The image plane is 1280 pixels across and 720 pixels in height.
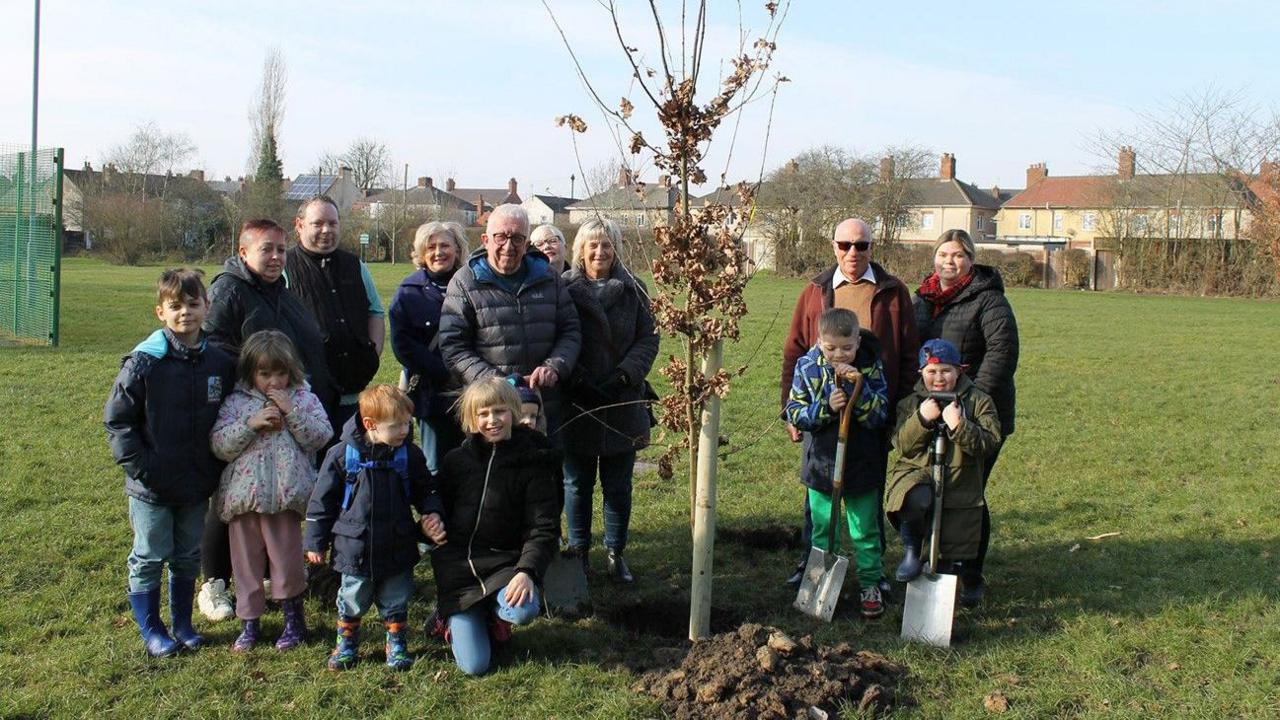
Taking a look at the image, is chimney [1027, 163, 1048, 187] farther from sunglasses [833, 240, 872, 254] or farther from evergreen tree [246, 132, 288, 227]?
sunglasses [833, 240, 872, 254]

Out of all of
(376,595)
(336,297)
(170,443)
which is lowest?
(376,595)

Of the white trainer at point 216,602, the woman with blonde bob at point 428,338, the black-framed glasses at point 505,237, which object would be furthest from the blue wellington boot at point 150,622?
the black-framed glasses at point 505,237

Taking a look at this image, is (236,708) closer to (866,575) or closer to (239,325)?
(239,325)

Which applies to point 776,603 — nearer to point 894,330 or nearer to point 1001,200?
point 894,330

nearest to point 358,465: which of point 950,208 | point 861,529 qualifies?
point 861,529

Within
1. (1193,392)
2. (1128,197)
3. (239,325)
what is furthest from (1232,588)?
(1128,197)

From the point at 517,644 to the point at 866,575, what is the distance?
1802mm

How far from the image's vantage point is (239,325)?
4949mm

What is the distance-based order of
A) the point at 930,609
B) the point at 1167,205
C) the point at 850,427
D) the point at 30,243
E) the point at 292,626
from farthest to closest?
the point at 1167,205, the point at 30,243, the point at 850,427, the point at 930,609, the point at 292,626

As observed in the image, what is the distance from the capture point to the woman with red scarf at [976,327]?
5.34m

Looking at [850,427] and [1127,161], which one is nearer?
[850,427]

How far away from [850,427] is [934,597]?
921 mm

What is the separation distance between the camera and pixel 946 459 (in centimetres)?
→ 511

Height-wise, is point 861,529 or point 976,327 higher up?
point 976,327
